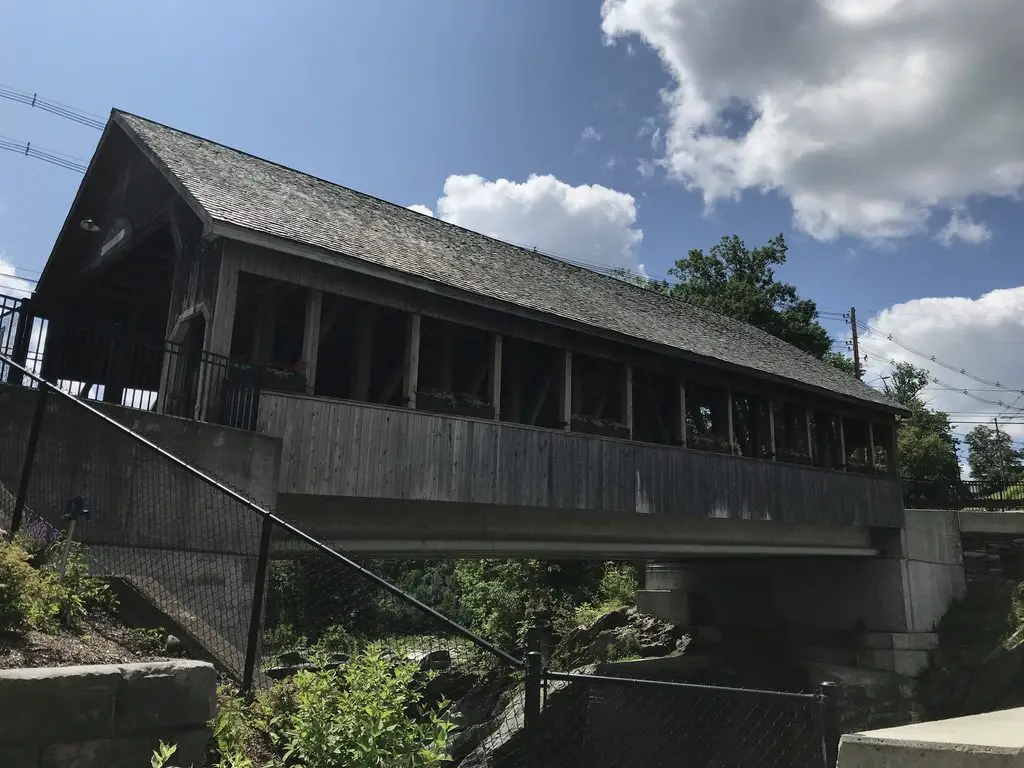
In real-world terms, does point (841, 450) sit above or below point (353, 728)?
above

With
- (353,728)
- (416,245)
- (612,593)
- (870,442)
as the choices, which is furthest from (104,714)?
(612,593)

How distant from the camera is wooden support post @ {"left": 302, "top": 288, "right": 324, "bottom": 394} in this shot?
10605mm

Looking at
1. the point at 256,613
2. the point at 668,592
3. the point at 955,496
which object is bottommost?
the point at 668,592

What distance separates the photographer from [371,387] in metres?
18.8

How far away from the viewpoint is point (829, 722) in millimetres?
3322

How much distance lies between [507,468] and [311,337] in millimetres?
3569

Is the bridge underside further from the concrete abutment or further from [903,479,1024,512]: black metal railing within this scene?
[903,479,1024,512]: black metal railing

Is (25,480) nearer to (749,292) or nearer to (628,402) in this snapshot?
(628,402)

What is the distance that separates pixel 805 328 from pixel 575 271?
2375 centimetres

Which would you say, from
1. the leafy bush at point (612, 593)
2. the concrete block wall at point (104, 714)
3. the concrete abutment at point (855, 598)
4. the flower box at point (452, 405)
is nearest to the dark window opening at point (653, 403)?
the concrete abutment at point (855, 598)

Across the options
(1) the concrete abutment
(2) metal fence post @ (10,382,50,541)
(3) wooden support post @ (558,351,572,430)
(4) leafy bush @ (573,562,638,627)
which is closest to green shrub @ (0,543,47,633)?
(2) metal fence post @ (10,382,50,541)

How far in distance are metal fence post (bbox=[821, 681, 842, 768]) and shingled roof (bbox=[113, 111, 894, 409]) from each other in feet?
28.0

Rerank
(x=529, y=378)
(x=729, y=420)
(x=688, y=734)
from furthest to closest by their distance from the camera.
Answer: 1. (x=529, y=378)
2. (x=729, y=420)
3. (x=688, y=734)

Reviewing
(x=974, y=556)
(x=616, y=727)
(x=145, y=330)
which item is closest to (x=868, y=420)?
(x=974, y=556)
